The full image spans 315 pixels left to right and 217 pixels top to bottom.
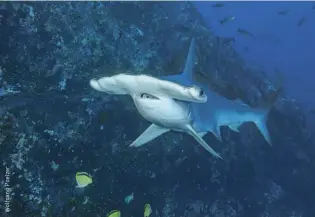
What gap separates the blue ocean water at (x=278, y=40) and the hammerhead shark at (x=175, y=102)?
60.2ft

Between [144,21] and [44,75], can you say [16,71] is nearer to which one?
[44,75]

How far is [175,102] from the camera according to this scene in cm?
350

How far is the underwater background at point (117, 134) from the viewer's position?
4789mm

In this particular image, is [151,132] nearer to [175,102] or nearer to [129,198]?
[175,102]

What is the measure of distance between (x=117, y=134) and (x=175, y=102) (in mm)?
2635

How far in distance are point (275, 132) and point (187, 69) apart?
293 inches

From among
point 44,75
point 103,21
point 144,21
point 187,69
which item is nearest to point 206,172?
point 187,69

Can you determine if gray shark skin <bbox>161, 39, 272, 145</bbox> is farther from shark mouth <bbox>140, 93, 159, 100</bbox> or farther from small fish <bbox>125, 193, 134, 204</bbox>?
small fish <bbox>125, 193, 134, 204</bbox>

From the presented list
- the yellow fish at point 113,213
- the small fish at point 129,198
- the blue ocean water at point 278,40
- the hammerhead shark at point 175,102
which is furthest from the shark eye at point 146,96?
the blue ocean water at point 278,40

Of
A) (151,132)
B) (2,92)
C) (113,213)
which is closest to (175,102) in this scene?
(151,132)

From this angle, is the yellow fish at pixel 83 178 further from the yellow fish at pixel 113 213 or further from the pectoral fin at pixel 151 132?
the pectoral fin at pixel 151 132

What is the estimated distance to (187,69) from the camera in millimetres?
4105

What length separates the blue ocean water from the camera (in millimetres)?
34906

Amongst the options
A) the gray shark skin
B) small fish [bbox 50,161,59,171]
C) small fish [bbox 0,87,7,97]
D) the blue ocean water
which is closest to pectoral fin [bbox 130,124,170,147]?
the gray shark skin
